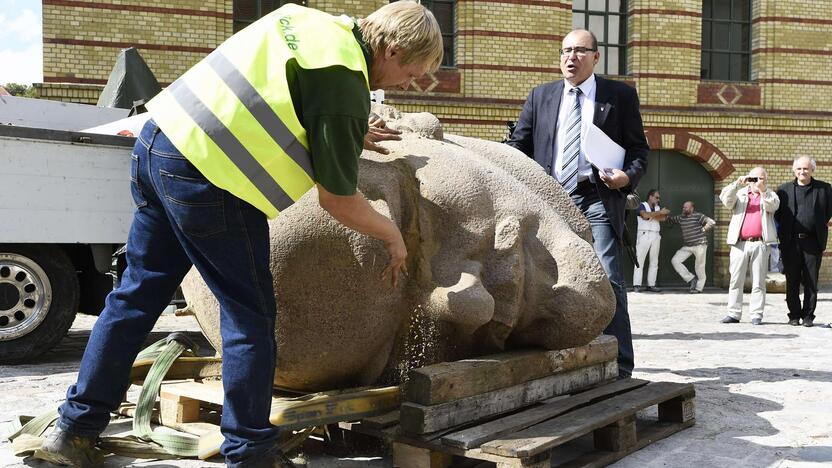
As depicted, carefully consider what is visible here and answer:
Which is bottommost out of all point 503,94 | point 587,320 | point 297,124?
point 587,320

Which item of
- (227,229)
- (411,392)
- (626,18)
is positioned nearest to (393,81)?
(227,229)

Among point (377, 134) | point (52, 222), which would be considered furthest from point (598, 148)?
point (52, 222)

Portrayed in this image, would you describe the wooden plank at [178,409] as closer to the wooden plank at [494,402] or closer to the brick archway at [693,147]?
the wooden plank at [494,402]

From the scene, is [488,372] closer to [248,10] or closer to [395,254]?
[395,254]

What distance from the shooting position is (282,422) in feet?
9.19

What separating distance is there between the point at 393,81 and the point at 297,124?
1.34ft

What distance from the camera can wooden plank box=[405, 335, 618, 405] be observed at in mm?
2908

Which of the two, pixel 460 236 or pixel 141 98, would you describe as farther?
pixel 141 98

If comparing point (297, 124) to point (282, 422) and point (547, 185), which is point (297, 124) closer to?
point (282, 422)

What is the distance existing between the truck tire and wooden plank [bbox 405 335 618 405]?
3.75m

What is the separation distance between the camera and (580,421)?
312 centimetres

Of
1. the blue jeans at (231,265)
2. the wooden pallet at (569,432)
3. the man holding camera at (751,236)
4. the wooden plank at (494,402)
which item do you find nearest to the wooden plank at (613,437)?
the wooden pallet at (569,432)

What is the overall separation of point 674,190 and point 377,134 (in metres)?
12.5

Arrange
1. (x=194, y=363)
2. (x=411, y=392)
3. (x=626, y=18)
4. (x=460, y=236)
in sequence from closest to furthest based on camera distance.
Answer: (x=411, y=392)
(x=460, y=236)
(x=194, y=363)
(x=626, y=18)
